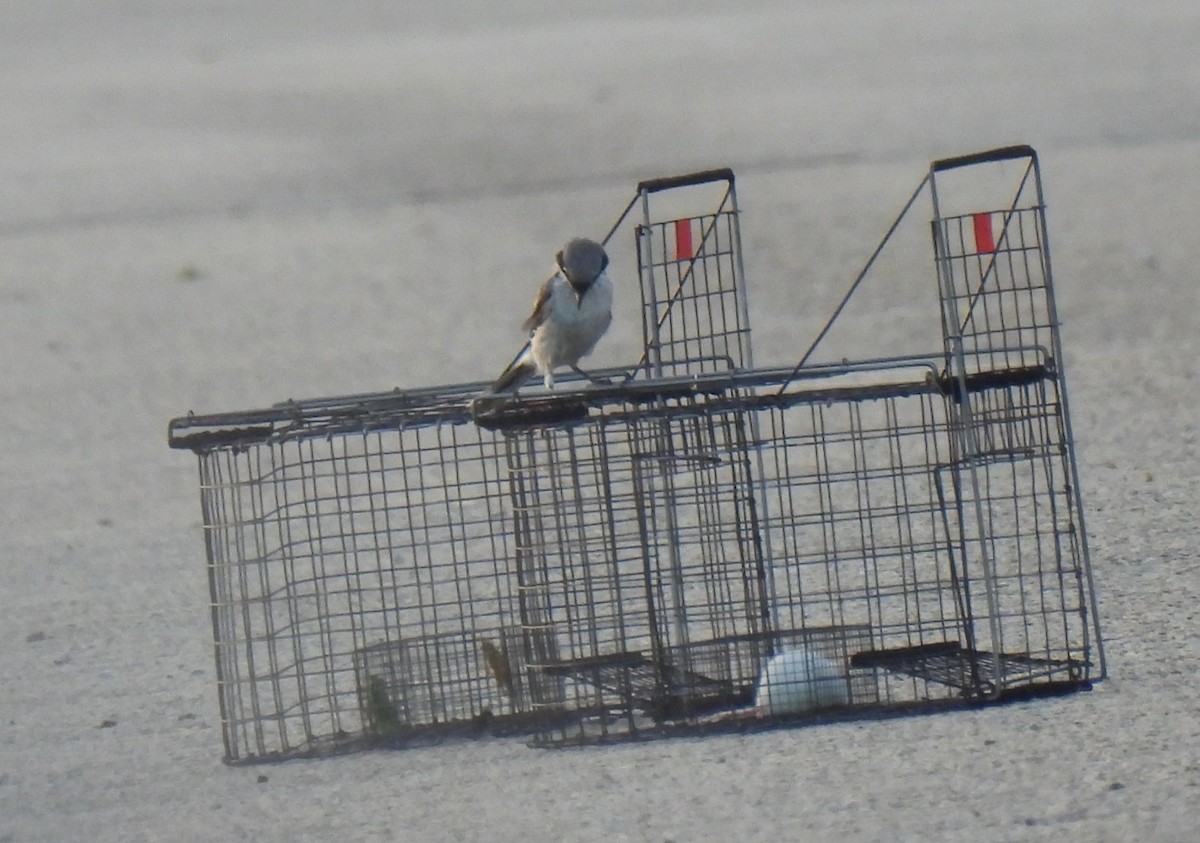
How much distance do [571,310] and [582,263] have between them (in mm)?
152

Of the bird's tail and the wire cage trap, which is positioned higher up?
the bird's tail

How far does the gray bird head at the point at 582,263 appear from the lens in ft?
20.2

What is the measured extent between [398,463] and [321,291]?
428 centimetres

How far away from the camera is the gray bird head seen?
615cm

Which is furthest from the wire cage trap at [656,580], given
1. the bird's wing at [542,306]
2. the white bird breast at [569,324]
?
the bird's wing at [542,306]

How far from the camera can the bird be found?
6168 mm

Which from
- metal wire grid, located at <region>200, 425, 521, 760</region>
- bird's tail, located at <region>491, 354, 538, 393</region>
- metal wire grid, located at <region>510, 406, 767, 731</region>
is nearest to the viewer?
metal wire grid, located at <region>510, 406, 767, 731</region>

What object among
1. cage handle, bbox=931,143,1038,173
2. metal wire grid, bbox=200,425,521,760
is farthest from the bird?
cage handle, bbox=931,143,1038,173

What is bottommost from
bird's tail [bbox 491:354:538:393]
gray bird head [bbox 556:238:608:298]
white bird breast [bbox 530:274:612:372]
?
bird's tail [bbox 491:354:538:393]

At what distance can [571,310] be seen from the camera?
6188 millimetres

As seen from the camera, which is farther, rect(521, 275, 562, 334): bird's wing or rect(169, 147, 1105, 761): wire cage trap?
rect(521, 275, 562, 334): bird's wing

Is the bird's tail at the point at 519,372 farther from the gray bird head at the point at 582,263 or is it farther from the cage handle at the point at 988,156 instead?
the cage handle at the point at 988,156

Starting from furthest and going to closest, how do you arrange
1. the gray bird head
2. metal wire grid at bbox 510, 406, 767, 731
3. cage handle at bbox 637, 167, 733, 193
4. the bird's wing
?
1. the bird's wing
2. the gray bird head
3. cage handle at bbox 637, 167, 733, 193
4. metal wire grid at bbox 510, 406, 767, 731

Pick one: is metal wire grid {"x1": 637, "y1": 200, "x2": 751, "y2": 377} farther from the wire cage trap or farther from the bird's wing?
the bird's wing
